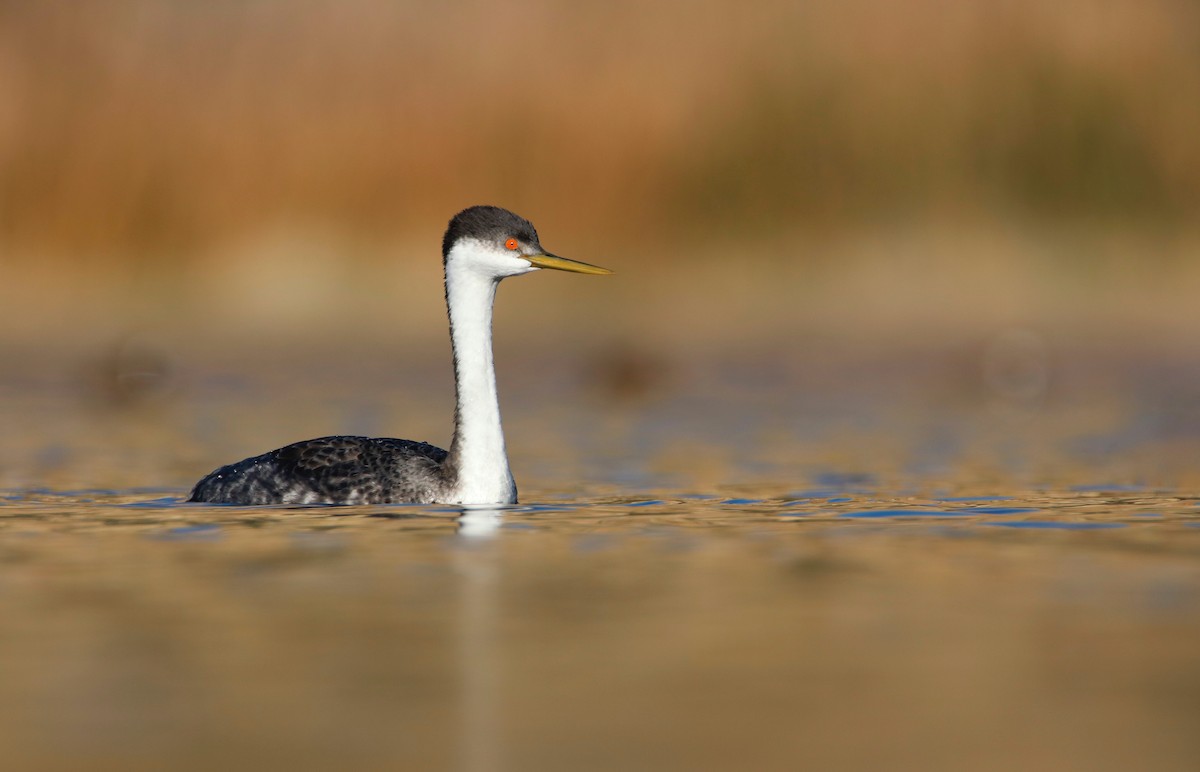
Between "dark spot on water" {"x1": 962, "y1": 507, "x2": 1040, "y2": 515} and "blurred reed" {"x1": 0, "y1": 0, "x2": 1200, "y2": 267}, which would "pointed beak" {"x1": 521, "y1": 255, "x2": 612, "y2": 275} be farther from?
"blurred reed" {"x1": 0, "y1": 0, "x2": 1200, "y2": 267}

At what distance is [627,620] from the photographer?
401 inches

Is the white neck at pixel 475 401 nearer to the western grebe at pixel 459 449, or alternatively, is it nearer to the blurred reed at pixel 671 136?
the western grebe at pixel 459 449

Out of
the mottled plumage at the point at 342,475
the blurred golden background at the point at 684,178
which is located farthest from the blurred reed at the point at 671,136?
the mottled plumage at the point at 342,475

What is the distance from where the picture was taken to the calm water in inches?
308

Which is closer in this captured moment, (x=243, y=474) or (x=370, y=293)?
(x=243, y=474)

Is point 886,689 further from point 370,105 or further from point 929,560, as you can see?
point 370,105

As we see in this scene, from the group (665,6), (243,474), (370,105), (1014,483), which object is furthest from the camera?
(665,6)

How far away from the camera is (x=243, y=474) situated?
15.9 metres

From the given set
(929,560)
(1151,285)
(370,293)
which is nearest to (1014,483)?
(929,560)

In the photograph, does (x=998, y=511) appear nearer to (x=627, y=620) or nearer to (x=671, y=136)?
(x=627, y=620)

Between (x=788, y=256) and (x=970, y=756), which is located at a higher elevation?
(x=788, y=256)

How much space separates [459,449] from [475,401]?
1.18ft

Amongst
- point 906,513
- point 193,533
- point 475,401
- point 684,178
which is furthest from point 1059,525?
Result: point 684,178

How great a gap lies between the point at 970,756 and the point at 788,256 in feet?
376
